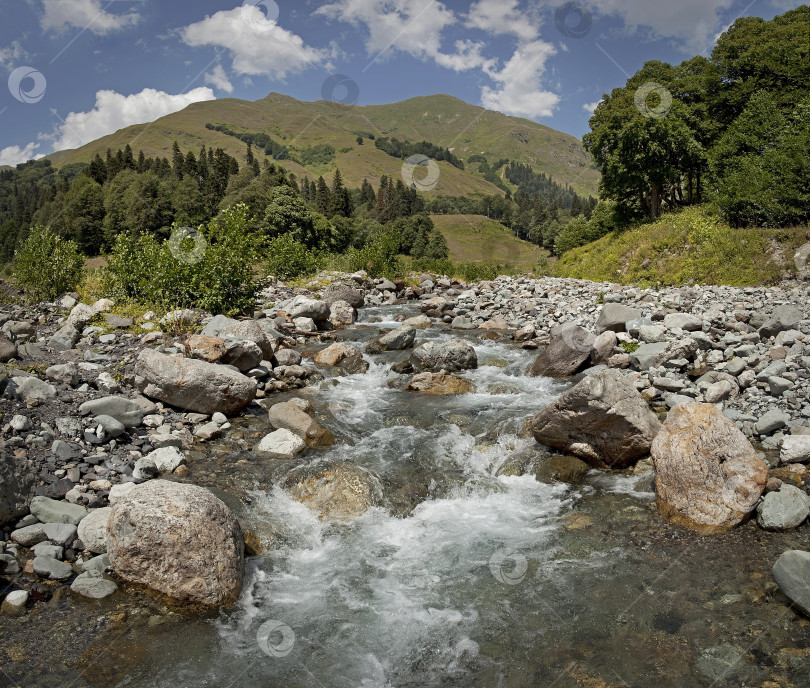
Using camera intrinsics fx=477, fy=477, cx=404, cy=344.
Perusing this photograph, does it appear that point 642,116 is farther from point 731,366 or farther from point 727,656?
point 727,656

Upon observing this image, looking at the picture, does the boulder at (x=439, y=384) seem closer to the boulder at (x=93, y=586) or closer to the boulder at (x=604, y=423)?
the boulder at (x=604, y=423)

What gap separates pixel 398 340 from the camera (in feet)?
58.6

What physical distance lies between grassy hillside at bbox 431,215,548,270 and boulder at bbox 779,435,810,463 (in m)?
92.7

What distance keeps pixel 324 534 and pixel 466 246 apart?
111565mm

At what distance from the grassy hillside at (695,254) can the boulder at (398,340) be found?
50.2 feet

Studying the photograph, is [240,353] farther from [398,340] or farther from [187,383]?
[398,340]

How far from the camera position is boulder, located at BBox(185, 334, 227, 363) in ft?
40.9

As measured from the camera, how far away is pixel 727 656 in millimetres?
4953

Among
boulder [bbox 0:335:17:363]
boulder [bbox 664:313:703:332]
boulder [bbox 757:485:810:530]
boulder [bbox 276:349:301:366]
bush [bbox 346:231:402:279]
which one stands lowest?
boulder [bbox 757:485:810:530]

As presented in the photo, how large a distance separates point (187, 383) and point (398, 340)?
28.8 ft

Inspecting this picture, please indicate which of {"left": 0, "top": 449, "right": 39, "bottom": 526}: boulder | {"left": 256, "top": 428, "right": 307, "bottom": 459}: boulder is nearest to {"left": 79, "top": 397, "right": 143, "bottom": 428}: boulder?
{"left": 0, "top": 449, "right": 39, "bottom": 526}: boulder

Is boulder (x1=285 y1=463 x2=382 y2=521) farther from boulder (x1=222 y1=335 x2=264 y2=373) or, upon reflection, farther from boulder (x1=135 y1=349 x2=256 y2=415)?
boulder (x1=222 y1=335 x2=264 y2=373)

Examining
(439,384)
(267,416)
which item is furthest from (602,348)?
(267,416)

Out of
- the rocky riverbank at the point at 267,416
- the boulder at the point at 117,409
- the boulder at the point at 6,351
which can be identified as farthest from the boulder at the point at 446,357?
the boulder at the point at 6,351
